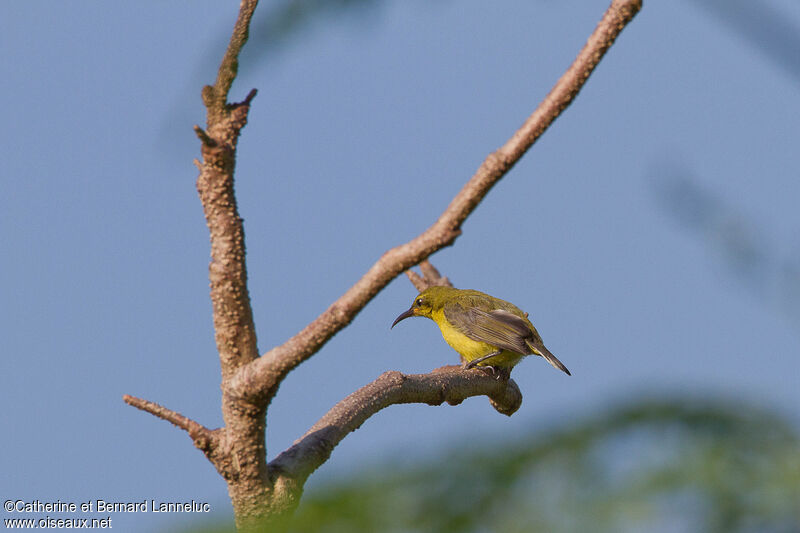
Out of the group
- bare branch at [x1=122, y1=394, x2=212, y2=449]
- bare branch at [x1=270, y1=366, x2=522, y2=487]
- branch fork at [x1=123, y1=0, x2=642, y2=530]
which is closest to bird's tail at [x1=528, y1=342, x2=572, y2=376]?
bare branch at [x1=270, y1=366, x2=522, y2=487]

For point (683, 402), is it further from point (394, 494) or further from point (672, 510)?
point (394, 494)

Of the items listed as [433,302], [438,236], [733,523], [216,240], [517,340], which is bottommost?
[733,523]

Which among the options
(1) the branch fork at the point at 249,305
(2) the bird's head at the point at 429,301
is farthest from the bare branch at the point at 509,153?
(2) the bird's head at the point at 429,301

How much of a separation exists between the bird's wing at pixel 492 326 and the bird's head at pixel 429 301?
18 cm

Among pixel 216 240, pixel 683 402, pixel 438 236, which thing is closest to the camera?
pixel 683 402

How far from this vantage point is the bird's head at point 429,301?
8.84 meters

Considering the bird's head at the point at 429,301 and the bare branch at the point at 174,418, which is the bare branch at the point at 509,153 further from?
the bird's head at the point at 429,301

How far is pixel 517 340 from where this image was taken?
7910mm

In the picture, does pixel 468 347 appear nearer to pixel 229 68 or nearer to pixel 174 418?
pixel 174 418

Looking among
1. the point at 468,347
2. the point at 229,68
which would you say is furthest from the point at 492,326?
the point at 229,68

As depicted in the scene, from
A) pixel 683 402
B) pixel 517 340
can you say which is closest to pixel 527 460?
pixel 683 402

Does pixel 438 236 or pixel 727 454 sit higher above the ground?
pixel 438 236

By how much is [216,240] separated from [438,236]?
51.6 inches

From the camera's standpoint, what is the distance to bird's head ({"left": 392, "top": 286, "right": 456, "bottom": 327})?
8.84 meters
